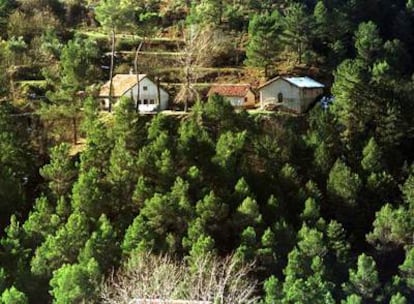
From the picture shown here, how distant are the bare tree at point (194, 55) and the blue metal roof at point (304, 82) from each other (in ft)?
15.4

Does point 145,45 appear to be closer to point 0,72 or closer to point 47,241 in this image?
point 0,72

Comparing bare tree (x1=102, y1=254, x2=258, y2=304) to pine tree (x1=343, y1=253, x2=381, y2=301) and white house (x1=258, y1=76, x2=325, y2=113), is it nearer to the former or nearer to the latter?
pine tree (x1=343, y1=253, x2=381, y2=301)

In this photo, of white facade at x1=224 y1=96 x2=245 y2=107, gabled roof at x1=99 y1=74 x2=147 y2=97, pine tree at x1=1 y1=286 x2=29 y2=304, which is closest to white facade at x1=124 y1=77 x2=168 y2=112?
gabled roof at x1=99 y1=74 x2=147 y2=97

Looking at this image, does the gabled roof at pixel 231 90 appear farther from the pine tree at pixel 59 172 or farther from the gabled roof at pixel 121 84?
the pine tree at pixel 59 172

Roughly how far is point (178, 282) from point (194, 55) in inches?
697

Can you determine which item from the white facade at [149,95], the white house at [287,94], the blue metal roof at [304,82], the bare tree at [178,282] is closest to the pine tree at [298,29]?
the blue metal roof at [304,82]

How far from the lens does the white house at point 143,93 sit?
1400 inches

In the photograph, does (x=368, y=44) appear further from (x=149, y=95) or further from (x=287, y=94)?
(x=149, y=95)

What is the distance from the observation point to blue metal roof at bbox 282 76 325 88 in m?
36.6

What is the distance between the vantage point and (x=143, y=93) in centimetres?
3584

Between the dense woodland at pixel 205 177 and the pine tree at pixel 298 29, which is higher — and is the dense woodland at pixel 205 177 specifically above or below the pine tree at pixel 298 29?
below

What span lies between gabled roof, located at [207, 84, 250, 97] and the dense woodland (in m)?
1.28

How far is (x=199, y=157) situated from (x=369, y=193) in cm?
706

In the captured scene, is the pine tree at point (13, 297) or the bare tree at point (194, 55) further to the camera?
the bare tree at point (194, 55)
